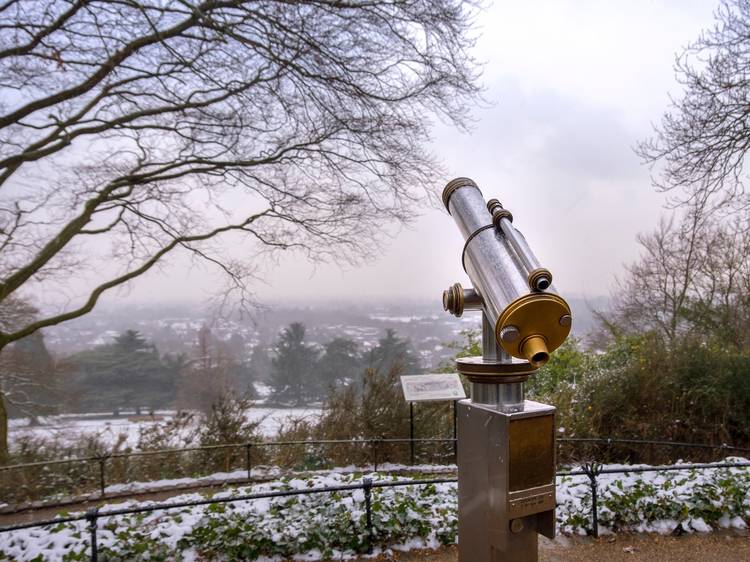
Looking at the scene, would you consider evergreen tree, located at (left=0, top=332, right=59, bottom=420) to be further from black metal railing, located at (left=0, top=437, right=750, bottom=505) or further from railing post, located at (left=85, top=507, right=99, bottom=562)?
railing post, located at (left=85, top=507, right=99, bottom=562)

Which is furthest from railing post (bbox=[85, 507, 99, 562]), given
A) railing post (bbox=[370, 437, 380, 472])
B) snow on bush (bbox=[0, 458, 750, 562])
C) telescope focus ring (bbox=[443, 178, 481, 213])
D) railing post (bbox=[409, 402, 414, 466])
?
railing post (bbox=[409, 402, 414, 466])

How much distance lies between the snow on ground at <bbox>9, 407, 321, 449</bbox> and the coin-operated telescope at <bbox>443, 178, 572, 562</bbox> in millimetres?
6370

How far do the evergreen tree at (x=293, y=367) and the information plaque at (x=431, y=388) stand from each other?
259 centimetres

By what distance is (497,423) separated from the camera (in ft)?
5.99

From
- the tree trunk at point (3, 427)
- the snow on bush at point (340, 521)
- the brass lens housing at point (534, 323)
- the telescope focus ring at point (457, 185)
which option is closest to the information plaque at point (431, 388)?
the snow on bush at point (340, 521)

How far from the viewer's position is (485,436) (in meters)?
1.88

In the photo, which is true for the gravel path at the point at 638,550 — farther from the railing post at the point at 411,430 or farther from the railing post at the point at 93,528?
the railing post at the point at 411,430

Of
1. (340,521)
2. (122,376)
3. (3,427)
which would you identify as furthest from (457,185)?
(122,376)

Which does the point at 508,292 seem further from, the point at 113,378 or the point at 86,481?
the point at 113,378

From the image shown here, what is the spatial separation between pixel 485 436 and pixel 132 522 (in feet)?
12.4

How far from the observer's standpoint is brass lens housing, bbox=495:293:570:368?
60.3 inches

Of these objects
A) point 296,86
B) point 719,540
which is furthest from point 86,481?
point 719,540

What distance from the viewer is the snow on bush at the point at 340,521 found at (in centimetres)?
378

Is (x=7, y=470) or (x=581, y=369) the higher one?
(x=581, y=369)
